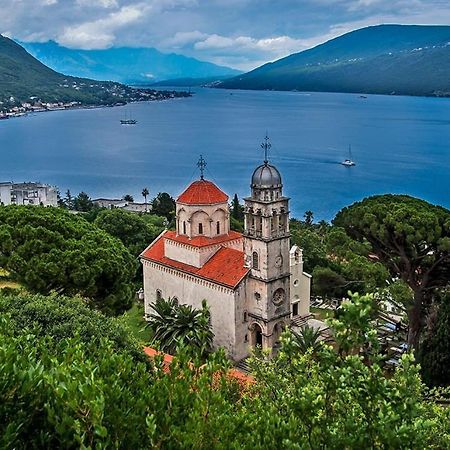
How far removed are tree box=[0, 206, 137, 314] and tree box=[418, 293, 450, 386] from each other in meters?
11.3

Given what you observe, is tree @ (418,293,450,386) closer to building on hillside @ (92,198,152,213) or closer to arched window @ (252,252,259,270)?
arched window @ (252,252,259,270)

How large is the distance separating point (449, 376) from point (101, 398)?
1601 cm

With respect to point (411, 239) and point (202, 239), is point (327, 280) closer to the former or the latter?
point (411, 239)

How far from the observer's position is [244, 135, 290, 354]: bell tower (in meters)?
23.4

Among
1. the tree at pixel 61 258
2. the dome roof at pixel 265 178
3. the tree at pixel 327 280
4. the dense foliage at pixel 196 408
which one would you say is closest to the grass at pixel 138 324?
the tree at pixel 61 258

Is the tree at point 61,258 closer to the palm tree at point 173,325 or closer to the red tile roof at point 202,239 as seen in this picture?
the palm tree at point 173,325

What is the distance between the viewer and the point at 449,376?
19047mm

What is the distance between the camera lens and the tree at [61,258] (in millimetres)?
21078

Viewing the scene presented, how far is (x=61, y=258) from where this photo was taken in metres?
21.2

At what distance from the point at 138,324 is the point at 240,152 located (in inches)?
3112

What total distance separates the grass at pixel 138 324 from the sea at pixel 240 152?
124 ft

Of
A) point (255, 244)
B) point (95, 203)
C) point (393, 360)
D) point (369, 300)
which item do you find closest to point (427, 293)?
point (393, 360)

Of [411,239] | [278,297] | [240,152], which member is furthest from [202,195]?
[240,152]

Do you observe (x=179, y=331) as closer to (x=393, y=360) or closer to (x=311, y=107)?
(x=393, y=360)
